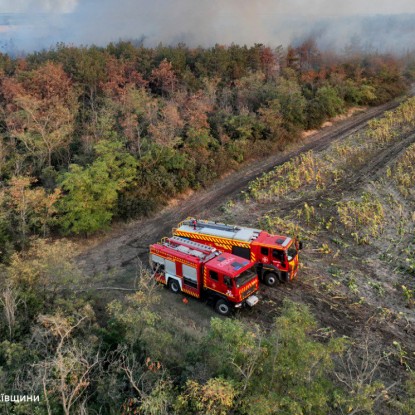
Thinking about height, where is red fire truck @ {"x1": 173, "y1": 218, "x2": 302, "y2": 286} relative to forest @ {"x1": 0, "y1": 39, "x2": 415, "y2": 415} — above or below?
below

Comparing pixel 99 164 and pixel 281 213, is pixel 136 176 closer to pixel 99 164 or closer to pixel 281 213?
pixel 99 164

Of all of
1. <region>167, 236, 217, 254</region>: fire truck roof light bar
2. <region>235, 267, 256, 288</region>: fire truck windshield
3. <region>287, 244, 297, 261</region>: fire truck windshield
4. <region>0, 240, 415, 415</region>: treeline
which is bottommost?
<region>287, 244, 297, 261</region>: fire truck windshield

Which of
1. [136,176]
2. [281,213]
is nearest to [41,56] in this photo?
[136,176]

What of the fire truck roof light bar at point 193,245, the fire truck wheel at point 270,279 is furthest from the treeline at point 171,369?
the fire truck wheel at point 270,279

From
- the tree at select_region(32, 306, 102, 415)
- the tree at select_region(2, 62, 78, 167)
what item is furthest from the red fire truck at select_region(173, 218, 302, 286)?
the tree at select_region(2, 62, 78, 167)

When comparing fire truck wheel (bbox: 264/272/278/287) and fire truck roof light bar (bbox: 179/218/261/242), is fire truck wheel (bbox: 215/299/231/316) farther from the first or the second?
fire truck roof light bar (bbox: 179/218/261/242)

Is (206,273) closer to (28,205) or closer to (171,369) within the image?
(171,369)

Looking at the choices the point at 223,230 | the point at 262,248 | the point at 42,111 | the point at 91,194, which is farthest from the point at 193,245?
the point at 42,111
